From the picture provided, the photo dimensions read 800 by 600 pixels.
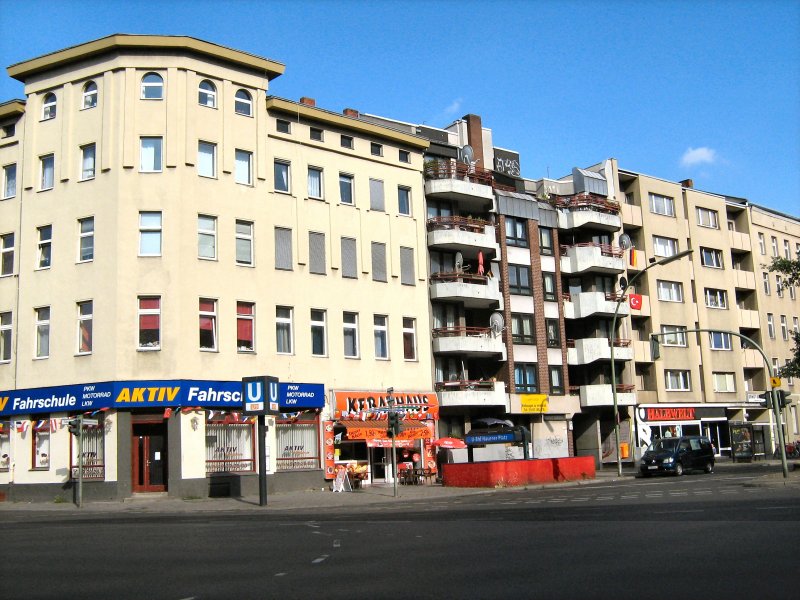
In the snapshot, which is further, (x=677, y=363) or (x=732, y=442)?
(x=677, y=363)

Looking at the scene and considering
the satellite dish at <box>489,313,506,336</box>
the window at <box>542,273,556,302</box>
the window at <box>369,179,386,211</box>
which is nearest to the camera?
the window at <box>369,179,386,211</box>

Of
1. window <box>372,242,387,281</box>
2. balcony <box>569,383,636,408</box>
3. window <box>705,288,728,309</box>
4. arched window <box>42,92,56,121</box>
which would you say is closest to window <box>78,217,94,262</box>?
arched window <box>42,92,56,121</box>

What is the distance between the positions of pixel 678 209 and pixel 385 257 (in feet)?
86.1

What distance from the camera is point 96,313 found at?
1363 inches

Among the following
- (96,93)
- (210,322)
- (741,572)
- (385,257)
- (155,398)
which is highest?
(96,93)

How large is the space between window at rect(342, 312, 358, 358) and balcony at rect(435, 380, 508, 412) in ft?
17.9

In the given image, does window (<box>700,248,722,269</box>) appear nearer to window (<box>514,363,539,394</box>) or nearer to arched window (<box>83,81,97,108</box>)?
window (<box>514,363,539,394</box>)

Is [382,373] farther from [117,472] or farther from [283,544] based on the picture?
[283,544]

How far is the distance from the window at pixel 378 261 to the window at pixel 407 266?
45.2 inches

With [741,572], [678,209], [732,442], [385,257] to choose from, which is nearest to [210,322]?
[385,257]

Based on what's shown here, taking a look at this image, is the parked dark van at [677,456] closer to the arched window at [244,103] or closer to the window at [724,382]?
the window at [724,382]

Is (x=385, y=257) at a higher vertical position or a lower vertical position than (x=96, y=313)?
higher

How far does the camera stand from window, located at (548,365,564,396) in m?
50.0

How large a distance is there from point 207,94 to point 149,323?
32.7 feet
